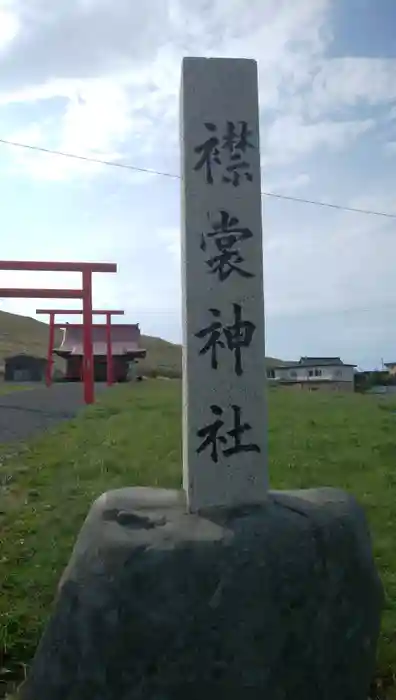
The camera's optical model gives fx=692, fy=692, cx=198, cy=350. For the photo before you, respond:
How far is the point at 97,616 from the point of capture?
8.18 feet

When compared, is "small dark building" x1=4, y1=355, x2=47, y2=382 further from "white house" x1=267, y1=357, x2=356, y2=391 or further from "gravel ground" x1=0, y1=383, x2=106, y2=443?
"gravel ground" x1=0, y1=383, x2=106, y2=443

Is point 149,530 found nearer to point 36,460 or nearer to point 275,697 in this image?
point 275,697

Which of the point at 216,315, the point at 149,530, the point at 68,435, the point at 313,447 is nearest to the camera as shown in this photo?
the point at 149,530

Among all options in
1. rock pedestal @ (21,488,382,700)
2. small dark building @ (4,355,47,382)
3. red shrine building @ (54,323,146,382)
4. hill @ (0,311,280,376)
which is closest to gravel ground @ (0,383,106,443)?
rock pedestal @ (21,488,382,700)

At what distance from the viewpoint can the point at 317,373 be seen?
136 ft

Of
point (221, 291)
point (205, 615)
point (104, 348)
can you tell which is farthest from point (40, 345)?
point (205, 615)

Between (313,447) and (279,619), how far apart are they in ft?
16.7

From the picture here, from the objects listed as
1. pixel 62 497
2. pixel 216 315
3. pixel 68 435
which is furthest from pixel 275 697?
pixel 68 435

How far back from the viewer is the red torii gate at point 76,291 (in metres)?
12.5

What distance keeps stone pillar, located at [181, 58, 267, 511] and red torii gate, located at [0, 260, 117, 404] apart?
9835 millimetres

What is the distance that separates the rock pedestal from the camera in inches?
96.7

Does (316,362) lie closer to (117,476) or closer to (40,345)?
(40,345)

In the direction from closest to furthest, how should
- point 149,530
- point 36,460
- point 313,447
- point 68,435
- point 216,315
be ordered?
1. point 149,530
2. point 216,315
3. point 36,460
4. point 313,447
5. point 68,435

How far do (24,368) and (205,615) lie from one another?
31691mm
